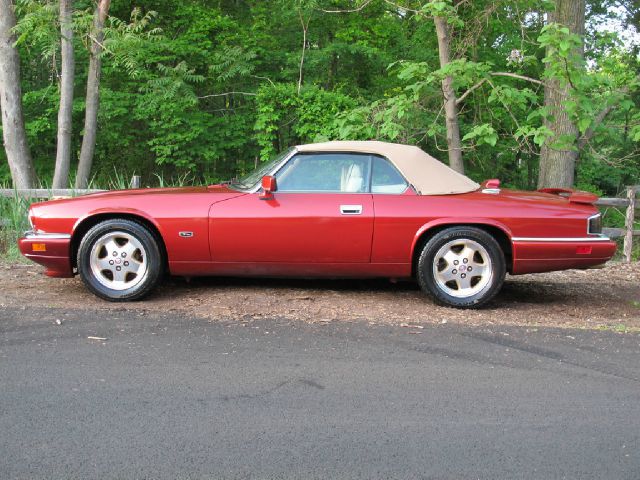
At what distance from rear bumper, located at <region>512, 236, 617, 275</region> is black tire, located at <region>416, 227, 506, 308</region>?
0.58 ft

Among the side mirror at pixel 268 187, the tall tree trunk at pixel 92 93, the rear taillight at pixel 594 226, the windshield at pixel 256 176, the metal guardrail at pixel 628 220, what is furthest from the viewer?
the tall tree trunk at pixel 92 93

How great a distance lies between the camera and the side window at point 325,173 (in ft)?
20.1

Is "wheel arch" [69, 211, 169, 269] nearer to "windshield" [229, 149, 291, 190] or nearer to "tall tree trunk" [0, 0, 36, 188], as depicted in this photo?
"windshield" [229, 149, 291, 190]

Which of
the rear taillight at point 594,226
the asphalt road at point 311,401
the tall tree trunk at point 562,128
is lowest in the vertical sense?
the asphalt road at point 311,401

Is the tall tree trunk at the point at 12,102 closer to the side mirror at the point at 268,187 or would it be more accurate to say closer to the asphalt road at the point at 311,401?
the side mirror at the point at 268,187

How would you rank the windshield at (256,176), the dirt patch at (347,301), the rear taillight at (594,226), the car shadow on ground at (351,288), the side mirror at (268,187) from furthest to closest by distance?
the car shadow on ground at (351,288)
the windshield at (256,176)
the rear taillight at (594,226)
the side mirror at (268,187)
the dirt patch at (347,301)

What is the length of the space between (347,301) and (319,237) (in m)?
0.64

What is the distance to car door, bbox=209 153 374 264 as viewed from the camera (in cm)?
594

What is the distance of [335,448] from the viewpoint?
3.13 m

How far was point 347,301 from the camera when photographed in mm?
6094

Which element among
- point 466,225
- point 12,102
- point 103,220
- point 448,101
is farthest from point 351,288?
point 12,102

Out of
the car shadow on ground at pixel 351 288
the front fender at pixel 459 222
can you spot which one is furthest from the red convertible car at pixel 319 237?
the car shadow on ground at pixel 351 288

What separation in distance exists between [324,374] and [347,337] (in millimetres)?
842

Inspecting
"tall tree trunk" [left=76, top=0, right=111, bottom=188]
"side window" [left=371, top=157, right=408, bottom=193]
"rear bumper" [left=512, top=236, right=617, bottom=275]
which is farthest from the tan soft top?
"tall tree trunk" [left=76, top=0, right=111, bottom=188]
